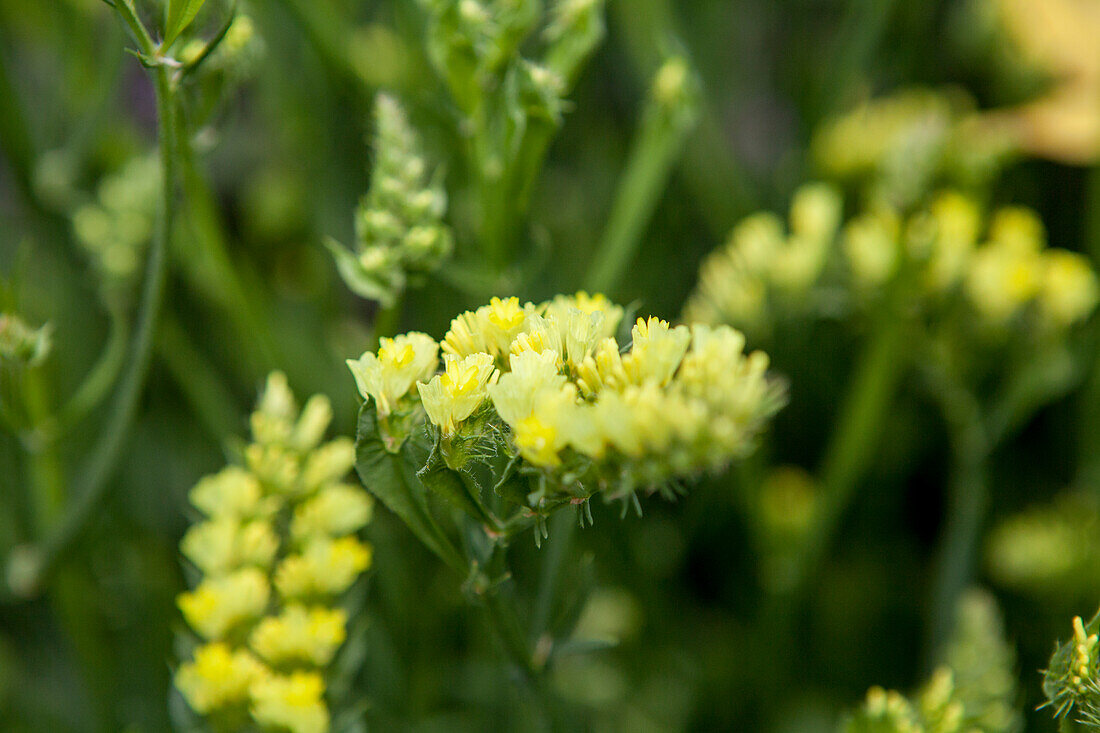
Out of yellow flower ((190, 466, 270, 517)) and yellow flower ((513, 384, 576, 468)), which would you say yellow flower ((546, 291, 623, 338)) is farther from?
yellow flower ((190, 466, 270, 517))

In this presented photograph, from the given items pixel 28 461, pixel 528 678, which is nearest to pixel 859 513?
pixel 528 678

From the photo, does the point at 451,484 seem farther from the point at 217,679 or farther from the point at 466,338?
the point at 217,679

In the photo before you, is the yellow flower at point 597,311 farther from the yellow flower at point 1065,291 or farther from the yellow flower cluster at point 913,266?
the yellow flower at point 1065,291

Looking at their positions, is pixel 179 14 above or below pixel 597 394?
above

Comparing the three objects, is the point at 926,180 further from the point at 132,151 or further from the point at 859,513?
the point at 132,151

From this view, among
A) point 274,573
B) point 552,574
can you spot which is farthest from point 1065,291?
point 274,573
